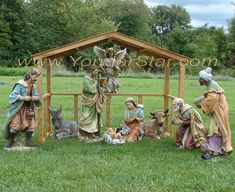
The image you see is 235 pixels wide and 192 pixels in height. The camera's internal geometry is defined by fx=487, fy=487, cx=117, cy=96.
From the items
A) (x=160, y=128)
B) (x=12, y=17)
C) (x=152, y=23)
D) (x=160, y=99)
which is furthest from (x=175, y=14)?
(x=160, y=128)

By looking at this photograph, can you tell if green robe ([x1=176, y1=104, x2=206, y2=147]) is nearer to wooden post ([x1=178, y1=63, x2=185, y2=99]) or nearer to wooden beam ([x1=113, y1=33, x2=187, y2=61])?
wooden post ([x1=178, y1=63, x2=185, y2=99])

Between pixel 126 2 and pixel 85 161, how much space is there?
6593cm

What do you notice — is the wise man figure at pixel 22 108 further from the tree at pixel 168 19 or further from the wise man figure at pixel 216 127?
the tree at pixel 168 19

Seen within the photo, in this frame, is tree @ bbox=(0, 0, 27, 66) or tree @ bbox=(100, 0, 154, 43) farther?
tree @ bbox=(100, 0, 154, 43)

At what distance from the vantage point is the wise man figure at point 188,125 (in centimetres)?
948

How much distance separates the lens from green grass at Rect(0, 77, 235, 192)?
6953 mm

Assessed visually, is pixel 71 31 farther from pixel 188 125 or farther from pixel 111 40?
pixel 188 125

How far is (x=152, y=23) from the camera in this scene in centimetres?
7294

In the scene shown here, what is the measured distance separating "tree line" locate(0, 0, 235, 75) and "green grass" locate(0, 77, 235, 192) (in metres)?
29.3

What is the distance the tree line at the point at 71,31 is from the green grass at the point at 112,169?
96.3 ft

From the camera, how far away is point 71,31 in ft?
168

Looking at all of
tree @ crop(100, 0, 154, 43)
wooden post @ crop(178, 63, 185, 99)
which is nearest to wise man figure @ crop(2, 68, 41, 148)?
wooden post @ crop(178, 63, 185, 99)

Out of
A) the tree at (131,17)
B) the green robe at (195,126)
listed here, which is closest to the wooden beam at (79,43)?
the green robe at (195,126)

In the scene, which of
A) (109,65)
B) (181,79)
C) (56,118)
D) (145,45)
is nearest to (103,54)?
(109,65)
